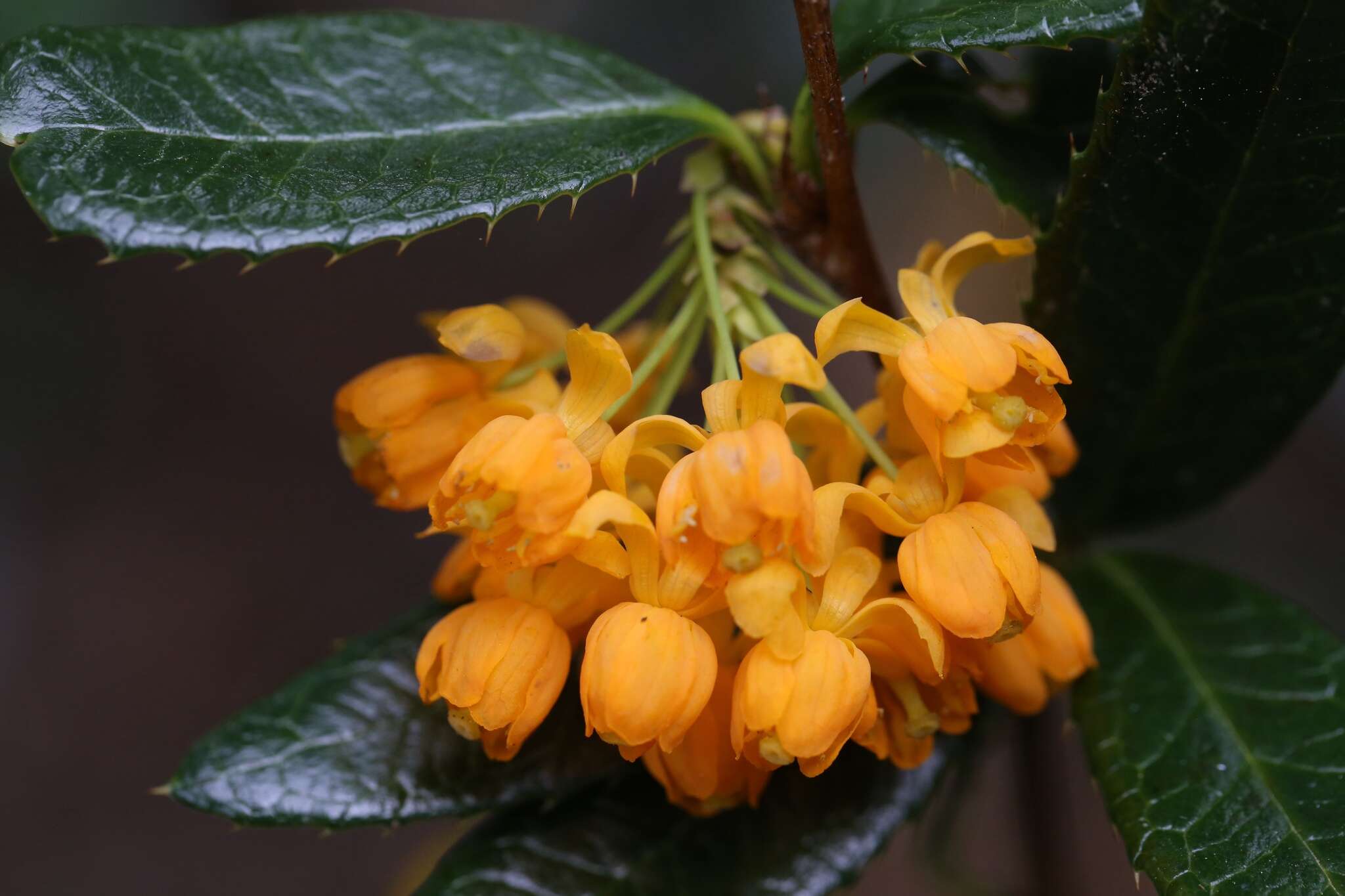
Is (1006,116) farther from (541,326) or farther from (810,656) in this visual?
(810,656)

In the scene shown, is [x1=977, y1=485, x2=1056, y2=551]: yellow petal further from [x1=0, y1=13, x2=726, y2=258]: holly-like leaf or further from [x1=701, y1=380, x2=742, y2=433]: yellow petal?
[x1=0, y1=13, x2=726, y2=258]: holly-like leaf

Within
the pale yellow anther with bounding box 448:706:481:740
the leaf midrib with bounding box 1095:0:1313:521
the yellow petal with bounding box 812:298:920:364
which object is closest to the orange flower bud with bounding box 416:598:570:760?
the pale yellow anther with bounding box 448:706:481:740

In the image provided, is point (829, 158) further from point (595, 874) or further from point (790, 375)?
point (595, 874)

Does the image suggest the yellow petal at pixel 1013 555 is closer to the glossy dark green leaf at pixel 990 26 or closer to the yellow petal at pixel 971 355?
the yellow petal at pixel 971 355

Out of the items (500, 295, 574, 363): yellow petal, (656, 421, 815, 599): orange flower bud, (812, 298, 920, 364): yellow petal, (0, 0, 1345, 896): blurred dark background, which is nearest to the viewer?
(656, 421, 815, 599): orange flower bud

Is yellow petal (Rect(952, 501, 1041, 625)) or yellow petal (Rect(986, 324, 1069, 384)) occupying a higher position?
yellow petal (Rect(986, 324, 1069, 384))

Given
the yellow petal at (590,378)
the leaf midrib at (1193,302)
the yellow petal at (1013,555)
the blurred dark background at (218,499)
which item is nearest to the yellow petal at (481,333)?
the yellow petal at (590,378)

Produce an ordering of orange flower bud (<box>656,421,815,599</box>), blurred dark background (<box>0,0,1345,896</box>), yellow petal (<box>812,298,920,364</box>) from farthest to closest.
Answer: blurred dark background (<box>0,0,1345,896</box>) < yellow petal (<box>812,298,920,364</box>) < orange flower bud (<box>656,421,815,599</box>)

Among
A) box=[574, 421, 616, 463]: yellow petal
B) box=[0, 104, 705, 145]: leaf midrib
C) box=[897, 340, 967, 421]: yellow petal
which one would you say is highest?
box=[0, 104, 705, 145]: leaf midrib
